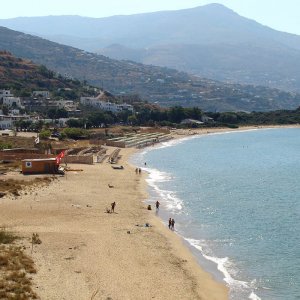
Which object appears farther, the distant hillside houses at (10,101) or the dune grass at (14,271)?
the distant hillside houses at (10,101)

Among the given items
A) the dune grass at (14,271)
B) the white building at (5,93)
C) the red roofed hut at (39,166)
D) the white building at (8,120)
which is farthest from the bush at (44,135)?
the dune grass at (14,271)

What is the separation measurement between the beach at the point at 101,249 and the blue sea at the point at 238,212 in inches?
53.9

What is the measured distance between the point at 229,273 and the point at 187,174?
3175cm

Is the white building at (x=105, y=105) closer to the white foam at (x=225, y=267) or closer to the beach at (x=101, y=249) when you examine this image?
the beach at (x=101, y=249)

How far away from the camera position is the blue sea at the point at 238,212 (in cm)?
2372

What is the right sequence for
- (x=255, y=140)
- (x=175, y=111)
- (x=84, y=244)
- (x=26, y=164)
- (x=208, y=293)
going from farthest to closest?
(x=175, y=111)
(x=255, y=140)
(x=26, y=164)
(x=84, y=244)
(x=208, y=293)

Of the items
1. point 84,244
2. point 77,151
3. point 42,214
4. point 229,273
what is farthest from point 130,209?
point 77,151

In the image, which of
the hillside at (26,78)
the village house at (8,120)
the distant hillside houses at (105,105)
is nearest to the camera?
the village house at (8,120)

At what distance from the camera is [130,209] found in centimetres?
3525

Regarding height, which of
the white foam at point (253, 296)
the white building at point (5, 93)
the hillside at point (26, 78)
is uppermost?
the hillside at point (26, 78)

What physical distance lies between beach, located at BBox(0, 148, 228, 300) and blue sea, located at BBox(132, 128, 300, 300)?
1.37 m

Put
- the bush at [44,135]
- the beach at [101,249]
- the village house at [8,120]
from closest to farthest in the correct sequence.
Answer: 1. the beach at [101,249]
2. the bush at [44,135]
3. the village house at [8,120]

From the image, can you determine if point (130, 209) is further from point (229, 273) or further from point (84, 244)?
point (229, 273)

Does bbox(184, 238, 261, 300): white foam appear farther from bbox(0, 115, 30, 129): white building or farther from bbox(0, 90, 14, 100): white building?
bbox(0, 90, 14, 100): white building
